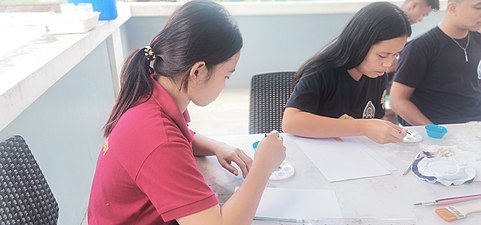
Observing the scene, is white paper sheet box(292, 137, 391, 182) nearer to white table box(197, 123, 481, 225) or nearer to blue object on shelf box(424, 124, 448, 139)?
white table box(197, 123, 481, 225)

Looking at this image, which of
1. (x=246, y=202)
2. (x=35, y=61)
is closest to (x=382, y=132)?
(x=246, y=202)

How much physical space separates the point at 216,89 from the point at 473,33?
1351 mm

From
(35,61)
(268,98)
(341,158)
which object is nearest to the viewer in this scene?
(341,158)

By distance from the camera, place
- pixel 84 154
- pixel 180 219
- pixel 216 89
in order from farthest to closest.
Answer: pixel 84 154 → pixel 216 89 → pixel 180 219

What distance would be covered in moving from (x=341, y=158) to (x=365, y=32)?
1.35ft

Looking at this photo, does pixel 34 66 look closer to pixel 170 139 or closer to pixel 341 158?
pixel 170 139

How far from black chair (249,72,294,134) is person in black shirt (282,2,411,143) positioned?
4.0 inches

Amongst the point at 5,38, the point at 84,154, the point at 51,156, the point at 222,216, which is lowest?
the point at 84,154

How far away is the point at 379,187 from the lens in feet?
3.10

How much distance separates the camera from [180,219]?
73 cm

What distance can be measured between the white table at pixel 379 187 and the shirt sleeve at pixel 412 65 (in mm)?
517

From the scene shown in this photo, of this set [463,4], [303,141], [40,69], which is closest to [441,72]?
[463,4]

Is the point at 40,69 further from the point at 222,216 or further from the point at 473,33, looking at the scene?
the point at 473,33

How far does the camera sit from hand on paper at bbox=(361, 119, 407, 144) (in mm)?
1131
